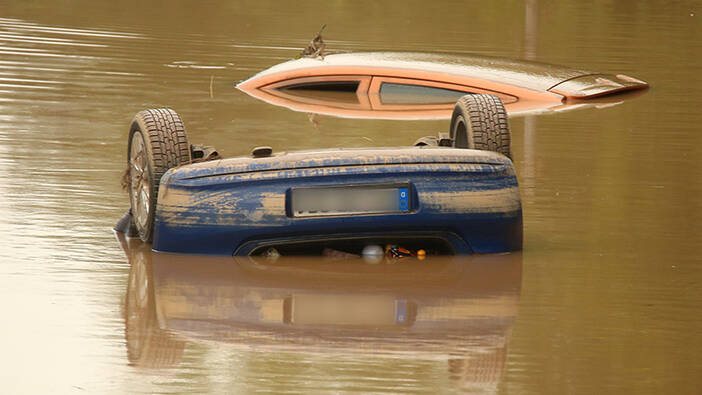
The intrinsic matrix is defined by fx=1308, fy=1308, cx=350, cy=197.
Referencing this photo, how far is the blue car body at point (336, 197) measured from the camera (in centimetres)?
633

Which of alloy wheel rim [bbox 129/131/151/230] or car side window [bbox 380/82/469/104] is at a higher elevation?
alloy wheel rim [bbox 129/131/151/230]

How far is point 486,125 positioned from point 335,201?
117 centimetres

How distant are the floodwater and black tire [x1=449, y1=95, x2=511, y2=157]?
0.59 m

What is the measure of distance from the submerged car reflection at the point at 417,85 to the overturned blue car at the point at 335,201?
19.9 ft

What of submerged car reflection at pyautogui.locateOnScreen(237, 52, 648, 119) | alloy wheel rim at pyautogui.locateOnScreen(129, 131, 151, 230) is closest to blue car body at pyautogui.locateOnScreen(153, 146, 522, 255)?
alloy wheel rim at pyautogui.locateOnScreen(129, 131, 151, 230)

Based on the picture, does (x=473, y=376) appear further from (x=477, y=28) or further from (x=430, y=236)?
(x=477, y=28)

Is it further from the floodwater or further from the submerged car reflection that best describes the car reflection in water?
the submerged car reflection

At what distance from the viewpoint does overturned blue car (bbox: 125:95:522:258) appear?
6328 millimetres

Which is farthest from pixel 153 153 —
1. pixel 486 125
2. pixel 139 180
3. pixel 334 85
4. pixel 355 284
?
pixel 334 85

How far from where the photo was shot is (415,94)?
44.8 ft

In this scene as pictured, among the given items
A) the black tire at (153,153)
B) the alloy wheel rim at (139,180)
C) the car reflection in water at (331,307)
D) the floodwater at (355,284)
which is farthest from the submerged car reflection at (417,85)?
the car reflection in water at (331,307)

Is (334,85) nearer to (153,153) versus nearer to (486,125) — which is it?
(486,125)

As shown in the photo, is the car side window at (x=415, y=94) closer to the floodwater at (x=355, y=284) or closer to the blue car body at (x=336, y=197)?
the floodwater at (x=355, y=284)

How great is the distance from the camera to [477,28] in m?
25.3
